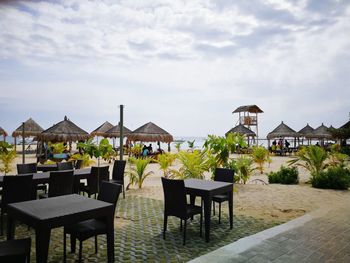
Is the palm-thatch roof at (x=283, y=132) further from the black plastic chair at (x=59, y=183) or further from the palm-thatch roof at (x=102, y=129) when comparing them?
the black plastic chair at (x=59, y=183)

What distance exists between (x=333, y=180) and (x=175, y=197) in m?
6.44

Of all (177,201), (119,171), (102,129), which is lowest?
(177,201)

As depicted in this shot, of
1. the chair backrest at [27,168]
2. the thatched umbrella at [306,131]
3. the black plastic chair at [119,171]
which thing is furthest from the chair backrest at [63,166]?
the thatched umbrella at [306,131]

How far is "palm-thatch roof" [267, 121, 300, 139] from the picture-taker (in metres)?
30.5

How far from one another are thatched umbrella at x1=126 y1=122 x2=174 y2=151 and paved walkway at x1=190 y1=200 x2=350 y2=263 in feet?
52.1

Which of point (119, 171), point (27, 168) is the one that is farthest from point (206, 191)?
point (27, 168)

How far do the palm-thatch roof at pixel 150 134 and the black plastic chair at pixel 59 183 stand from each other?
1523cm

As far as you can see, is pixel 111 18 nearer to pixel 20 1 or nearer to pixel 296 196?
pixel 20 1

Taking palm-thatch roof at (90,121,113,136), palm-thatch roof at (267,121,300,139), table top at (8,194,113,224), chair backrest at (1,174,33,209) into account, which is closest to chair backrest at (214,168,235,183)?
table top at (8,194,113,224)

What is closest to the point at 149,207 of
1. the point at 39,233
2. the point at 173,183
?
the point at 173,183

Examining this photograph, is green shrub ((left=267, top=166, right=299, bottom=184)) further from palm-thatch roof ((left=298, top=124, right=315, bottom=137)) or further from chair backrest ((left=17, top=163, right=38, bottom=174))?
palm-thatch roof ((left=298, top=124, right=315, bottom=137))

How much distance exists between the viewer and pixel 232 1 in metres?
2.73

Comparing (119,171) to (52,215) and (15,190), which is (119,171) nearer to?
(15,190)

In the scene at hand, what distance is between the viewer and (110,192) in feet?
12.7
